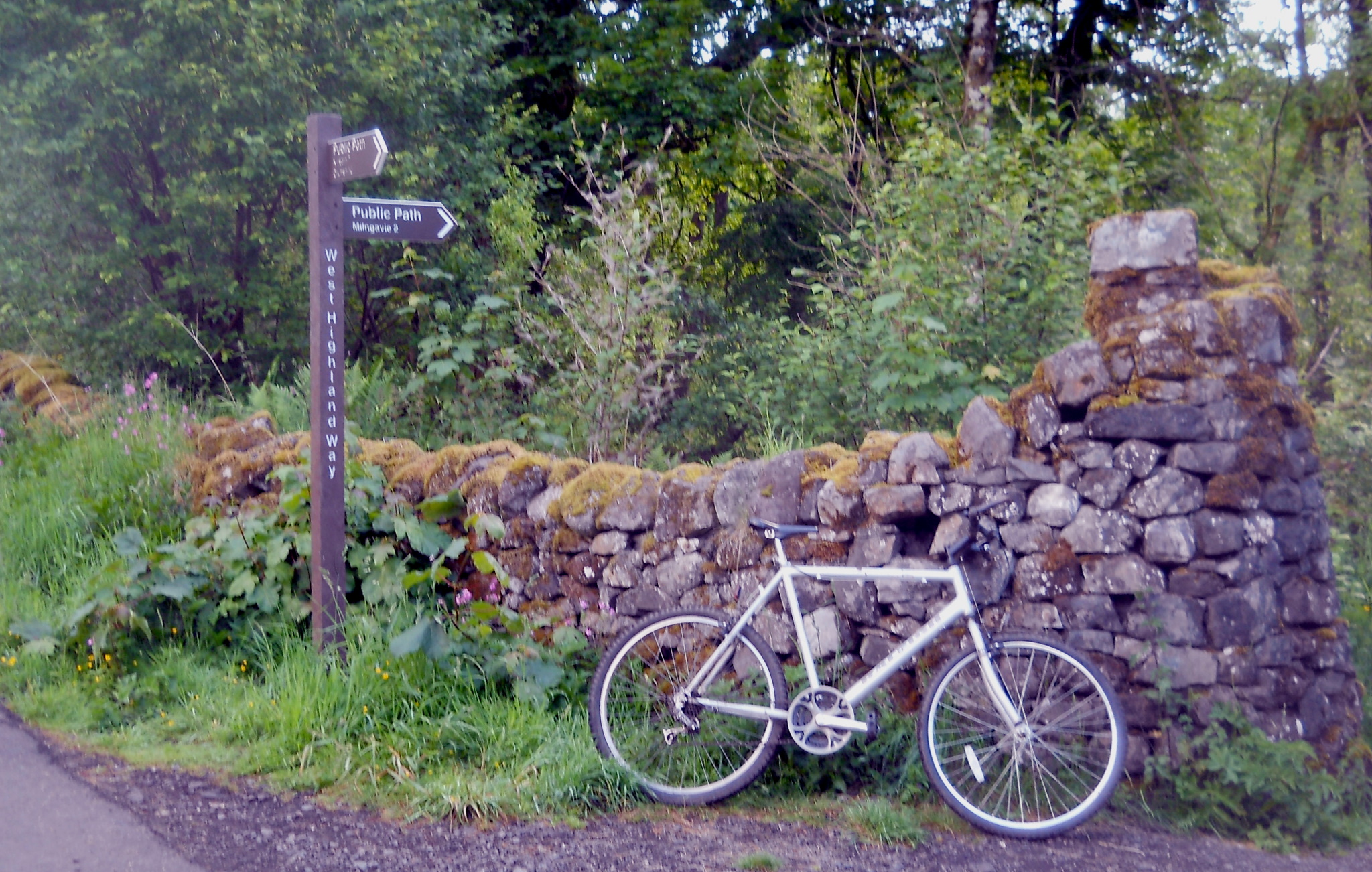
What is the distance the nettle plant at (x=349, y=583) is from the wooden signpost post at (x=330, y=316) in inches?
6.9

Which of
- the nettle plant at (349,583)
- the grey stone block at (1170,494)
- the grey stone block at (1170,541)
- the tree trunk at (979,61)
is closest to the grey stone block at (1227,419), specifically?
the grey stone block at (1170,494)

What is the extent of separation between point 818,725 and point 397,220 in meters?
2.93

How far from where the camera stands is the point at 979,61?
411 inches

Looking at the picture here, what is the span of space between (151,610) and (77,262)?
5.41 m

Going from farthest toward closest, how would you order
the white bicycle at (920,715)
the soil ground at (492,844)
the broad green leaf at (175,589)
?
the broad green leaf at (175,589) < the white bicycle at (920,715) < the soil ground at (492,844)

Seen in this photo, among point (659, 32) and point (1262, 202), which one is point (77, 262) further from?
point (1262, 202)

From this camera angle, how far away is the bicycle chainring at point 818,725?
4.20 metres

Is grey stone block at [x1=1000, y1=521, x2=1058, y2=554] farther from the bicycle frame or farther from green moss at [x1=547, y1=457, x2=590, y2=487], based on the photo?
green moss at [x1=547, y1=457, x2=590, y2=487]

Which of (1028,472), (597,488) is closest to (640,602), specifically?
(597,488)

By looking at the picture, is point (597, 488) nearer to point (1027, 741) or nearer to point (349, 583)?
point (349, 583)

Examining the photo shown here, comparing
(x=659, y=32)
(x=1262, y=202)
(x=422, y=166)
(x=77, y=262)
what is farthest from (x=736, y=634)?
(x=659, y=32)

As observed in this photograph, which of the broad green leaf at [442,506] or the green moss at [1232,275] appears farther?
the broad green leaf at [442,506]

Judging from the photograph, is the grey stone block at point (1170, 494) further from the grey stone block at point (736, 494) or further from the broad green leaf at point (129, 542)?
the broad green leaf at point (129, 542)

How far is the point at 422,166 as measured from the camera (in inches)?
396
